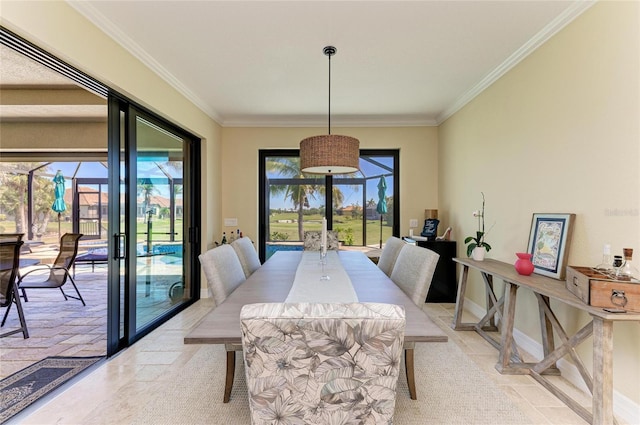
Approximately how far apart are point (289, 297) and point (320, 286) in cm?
28

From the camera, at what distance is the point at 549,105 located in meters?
2.19

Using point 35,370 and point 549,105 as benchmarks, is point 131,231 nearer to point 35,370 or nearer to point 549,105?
point 35,370

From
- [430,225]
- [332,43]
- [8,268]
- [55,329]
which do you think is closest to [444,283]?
[430,225]

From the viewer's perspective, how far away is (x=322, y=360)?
103cm

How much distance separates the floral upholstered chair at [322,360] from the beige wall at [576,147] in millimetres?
1676

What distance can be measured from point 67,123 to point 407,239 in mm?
5287

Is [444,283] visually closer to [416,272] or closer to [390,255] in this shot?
[390,255]

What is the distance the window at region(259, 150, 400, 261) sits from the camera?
458 cm

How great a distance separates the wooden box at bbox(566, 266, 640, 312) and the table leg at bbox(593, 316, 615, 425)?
0.31 ft

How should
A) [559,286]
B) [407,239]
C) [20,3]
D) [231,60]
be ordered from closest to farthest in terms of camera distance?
[20,3] < [559,286] < [231,60] < [407,239]

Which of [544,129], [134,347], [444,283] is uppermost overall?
[544,129]

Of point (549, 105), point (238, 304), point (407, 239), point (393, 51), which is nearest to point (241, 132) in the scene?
point (393, 51)

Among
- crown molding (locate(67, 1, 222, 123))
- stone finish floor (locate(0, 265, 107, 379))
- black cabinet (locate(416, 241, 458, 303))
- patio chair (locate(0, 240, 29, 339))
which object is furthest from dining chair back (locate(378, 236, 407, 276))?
patio chair (locate(0, 240, 29, 339))

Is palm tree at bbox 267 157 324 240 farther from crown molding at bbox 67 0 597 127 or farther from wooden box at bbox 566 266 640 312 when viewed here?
wooden box at bbox 566 266 640 312
